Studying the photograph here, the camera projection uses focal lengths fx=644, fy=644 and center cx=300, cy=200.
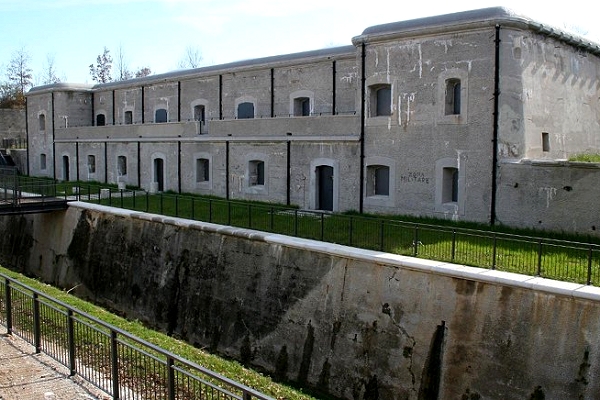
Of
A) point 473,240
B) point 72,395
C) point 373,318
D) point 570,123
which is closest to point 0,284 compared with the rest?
point 72,395

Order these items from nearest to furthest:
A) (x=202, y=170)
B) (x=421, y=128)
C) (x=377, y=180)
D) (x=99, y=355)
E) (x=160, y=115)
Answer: (x=99, y=355), (x=421, y=128), (x=377, y=180), (x=202, y=170), (x=160, y=115)

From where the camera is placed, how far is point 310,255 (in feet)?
47.9

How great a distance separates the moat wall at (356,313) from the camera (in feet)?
34.6

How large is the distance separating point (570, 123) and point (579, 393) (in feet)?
40.7

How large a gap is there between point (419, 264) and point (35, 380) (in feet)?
23.0

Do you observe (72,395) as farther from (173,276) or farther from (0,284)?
(173,276)

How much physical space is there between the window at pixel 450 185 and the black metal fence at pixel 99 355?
10.3 metres

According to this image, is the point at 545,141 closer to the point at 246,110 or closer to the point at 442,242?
the point at 442,242

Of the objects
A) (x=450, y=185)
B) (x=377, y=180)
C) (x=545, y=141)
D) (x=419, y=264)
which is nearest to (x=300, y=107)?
(x=377, y=180)

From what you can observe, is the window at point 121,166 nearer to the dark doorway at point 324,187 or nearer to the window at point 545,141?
the dark doorway at point 324,187

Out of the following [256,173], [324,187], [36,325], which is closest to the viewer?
[36,325]

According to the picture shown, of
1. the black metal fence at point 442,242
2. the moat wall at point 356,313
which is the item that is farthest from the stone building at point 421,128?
the moat wall at point 356,313

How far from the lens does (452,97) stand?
18.5 metres

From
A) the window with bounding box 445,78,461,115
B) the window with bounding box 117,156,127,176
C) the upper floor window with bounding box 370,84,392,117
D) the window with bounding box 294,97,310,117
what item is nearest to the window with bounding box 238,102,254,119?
the window with bounding box 294,97,310,117
